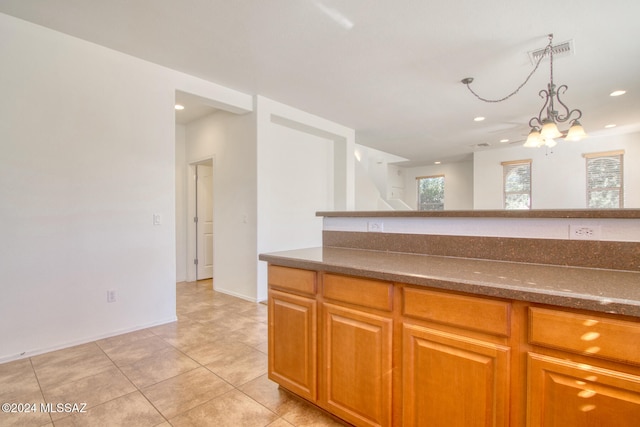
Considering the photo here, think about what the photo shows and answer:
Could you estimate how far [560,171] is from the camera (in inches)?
274

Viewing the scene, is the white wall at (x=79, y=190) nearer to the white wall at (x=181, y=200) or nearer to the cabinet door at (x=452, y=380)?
the white wall at (x=181, y=200)

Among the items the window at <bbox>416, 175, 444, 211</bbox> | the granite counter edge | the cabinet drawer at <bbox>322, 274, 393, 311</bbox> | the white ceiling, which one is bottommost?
the cabinet drawer at <bbox>322, 274, 393, 311</bbox>

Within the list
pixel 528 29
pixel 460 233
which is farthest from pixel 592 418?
pixel 528 29

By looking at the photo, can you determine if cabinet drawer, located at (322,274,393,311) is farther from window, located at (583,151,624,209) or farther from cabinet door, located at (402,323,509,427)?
window, located at (583,151,624,209)

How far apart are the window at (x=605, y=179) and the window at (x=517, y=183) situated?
1080 mm

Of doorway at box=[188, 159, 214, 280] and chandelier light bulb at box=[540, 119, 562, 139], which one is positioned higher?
chandelier light bulb at box=[540, 119, 562, 139]

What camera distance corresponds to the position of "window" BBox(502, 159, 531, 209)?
292 inches

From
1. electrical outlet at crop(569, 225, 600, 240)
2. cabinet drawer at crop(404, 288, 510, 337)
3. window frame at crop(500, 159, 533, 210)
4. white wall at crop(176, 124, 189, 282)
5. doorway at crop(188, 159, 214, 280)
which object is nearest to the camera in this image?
cabinet drawer at crop(404, 288, 510, 337)

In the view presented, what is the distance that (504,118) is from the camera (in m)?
5.29

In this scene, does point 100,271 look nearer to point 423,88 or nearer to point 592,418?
point 592,418

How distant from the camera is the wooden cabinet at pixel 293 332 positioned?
1754mm

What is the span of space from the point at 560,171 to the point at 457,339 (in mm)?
7599

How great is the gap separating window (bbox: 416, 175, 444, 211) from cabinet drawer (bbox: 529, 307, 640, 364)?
366 inches

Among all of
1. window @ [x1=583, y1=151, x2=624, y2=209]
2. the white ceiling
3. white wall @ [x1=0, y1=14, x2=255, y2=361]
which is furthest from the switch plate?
window @ [x1=583, y1=151, x2=624, y2=209]
